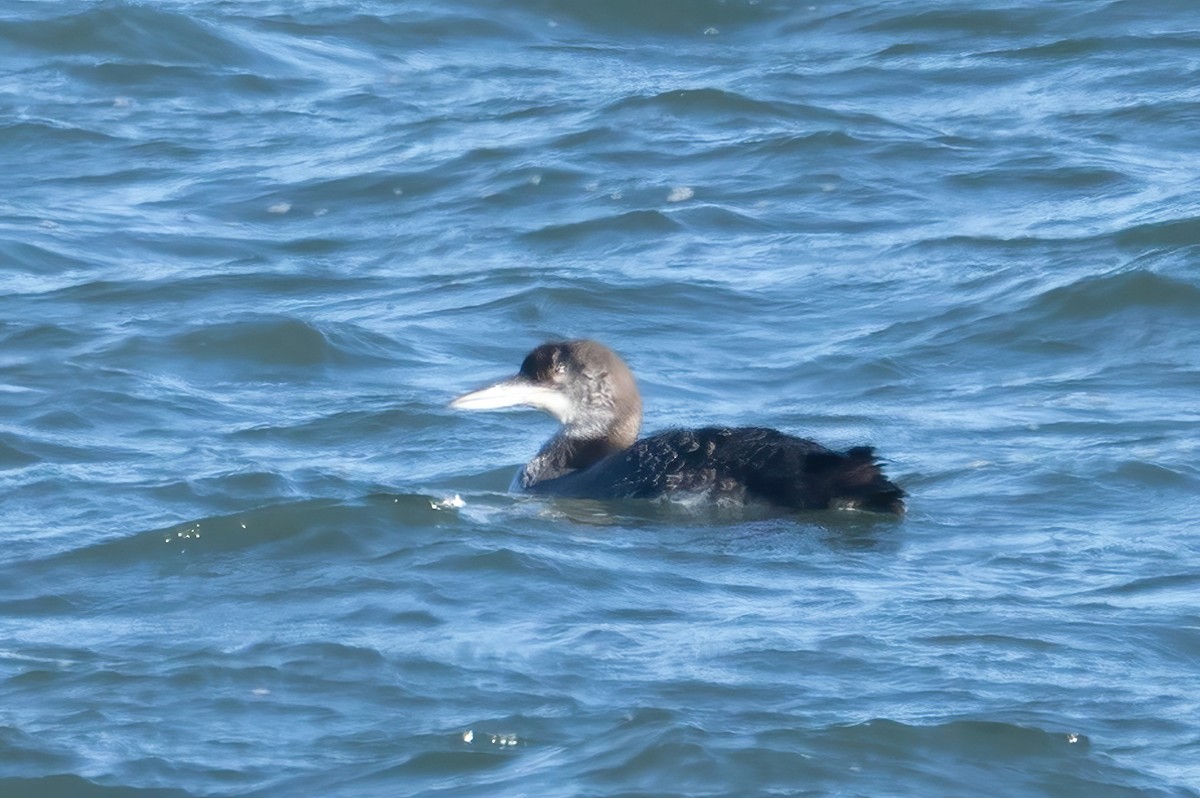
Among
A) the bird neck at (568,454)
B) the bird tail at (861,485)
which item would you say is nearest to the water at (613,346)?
the bird tail at (861,485)

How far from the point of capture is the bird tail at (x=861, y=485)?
799 cm

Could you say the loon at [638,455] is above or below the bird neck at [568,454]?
above

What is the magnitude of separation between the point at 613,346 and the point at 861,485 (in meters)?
3.52

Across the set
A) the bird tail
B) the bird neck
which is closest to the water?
the bird tail

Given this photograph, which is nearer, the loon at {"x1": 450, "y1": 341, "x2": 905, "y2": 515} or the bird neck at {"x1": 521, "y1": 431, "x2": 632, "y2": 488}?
the loon at {"x1": 450, "y1": 341, "x2": 905, "y2": 515}

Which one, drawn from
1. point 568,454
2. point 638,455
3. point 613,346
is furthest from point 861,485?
point 613,346

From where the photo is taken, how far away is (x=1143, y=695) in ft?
20.5

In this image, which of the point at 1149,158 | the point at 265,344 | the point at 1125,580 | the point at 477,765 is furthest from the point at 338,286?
the point at 477,765

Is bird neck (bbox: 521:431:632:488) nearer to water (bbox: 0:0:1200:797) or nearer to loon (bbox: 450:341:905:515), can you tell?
loon (bbox: 450:341:905:515)

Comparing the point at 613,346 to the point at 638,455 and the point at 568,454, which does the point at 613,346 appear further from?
the point at 638,455

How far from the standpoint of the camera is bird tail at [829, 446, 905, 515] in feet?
26.2

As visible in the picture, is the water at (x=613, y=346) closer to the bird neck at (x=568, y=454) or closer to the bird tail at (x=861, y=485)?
the bird tail at (x=861, y=485)

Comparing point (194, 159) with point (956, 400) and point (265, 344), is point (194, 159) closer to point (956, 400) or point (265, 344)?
point (265, 344)

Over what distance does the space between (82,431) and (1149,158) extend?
22.4ft
